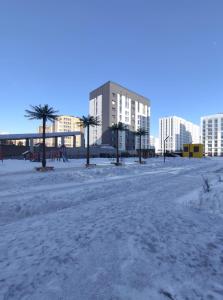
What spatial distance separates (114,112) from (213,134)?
9960cm

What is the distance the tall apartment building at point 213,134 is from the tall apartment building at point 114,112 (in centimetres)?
7375

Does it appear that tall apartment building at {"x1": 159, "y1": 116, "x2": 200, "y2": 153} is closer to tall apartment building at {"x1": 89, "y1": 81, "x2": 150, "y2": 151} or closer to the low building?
tall apartment building at {"x1": 89, "y1": 81, "x2": 150, "y2": 151}

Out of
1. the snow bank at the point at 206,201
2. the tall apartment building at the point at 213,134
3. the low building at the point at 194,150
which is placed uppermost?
the tall apartment building at the point at 213,134

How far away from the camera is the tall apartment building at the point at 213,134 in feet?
503

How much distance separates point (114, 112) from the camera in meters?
96.1

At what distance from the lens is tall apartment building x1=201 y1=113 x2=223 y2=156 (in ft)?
503

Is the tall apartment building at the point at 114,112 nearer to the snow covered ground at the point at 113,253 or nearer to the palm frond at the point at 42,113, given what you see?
the palm frond at the point at 42,113

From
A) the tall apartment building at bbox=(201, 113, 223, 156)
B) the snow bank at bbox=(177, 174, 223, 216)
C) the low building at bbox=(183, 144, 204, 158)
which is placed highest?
the tall apartment building at bbox=(201, 113, 223, 156)

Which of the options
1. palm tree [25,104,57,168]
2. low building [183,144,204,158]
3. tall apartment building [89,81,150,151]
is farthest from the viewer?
tall apartment building [89,81,150,151]

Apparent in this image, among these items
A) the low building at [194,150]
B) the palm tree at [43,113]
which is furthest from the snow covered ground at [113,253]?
the low building at [194,150]

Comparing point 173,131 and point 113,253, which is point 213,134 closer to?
point 173,131

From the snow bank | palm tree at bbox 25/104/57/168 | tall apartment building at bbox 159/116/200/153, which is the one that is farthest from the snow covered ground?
tall apartment building at bbox 159/116/200/153

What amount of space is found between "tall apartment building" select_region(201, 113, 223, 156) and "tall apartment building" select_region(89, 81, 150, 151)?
73.7 meters

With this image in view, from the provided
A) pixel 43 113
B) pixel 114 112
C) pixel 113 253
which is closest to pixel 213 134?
pixel 114 112
